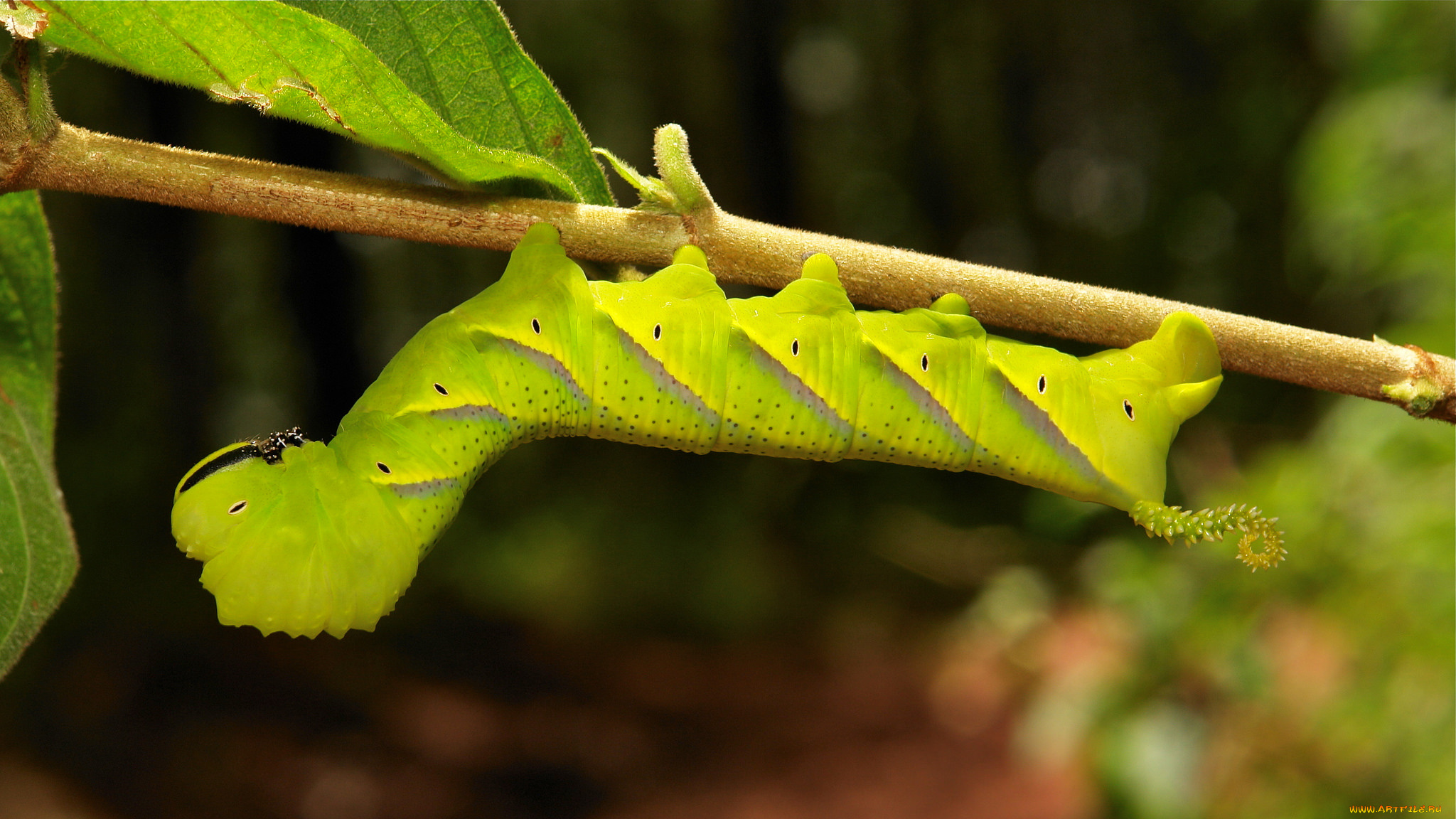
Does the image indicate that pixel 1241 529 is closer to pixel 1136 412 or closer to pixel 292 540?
pixel 1136 412

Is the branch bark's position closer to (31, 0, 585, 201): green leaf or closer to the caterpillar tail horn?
(31, 0, 585, 201): green leaf

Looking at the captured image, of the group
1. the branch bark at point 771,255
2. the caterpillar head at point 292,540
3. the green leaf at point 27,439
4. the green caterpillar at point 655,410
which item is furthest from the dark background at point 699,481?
the green leaf at point 27,439

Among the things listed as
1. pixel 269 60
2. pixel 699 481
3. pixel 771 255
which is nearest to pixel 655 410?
pixel 771 255

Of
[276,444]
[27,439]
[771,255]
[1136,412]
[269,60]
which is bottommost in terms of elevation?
[27,439]

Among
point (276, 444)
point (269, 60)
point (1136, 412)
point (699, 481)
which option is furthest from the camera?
point (699, 481)

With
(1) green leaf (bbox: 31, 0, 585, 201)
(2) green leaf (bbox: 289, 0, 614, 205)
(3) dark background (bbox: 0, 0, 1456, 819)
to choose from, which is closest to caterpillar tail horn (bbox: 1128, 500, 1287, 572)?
(2) green leaf (bbox: 289, 0, 614, 205)

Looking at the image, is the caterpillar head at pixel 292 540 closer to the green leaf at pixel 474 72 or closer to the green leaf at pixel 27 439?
the green leaf at pixel 27 439
